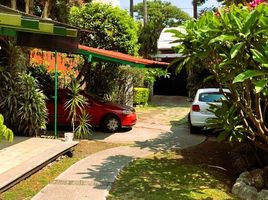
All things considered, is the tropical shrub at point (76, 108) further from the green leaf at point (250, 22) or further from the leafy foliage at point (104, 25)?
the green leaf at point (250, 22)

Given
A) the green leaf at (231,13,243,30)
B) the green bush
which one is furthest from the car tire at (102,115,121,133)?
the green leaf at (231,13,243,30)

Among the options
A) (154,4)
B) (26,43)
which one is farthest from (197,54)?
(154,4)

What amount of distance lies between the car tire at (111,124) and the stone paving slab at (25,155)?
349 cm

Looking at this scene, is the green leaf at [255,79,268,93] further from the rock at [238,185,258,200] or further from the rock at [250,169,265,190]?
the rock at [250,169,265,190]

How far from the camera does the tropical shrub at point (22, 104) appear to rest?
39.0 ft

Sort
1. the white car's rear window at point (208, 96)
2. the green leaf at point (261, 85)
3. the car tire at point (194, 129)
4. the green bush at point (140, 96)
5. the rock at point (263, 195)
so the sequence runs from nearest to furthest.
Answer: the green leaf at point (261, 85) < the rock at point (263, 195) < the white car's rear window at point (208, 96) < the car tire at point (194, 129) < the green bush at point (140, 96)

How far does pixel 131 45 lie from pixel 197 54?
40.7 ft

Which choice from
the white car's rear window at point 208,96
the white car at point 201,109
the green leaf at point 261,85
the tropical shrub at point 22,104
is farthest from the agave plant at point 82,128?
the green leaf at point 261,85

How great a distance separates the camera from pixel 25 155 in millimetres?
9359

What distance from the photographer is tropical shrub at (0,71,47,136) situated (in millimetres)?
A: 11875

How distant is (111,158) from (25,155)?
2126 mm

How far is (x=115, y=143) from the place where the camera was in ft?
41.5

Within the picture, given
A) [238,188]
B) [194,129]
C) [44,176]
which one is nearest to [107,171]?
[44,176]

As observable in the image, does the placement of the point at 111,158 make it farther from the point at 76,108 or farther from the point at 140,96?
the point at 140,96
